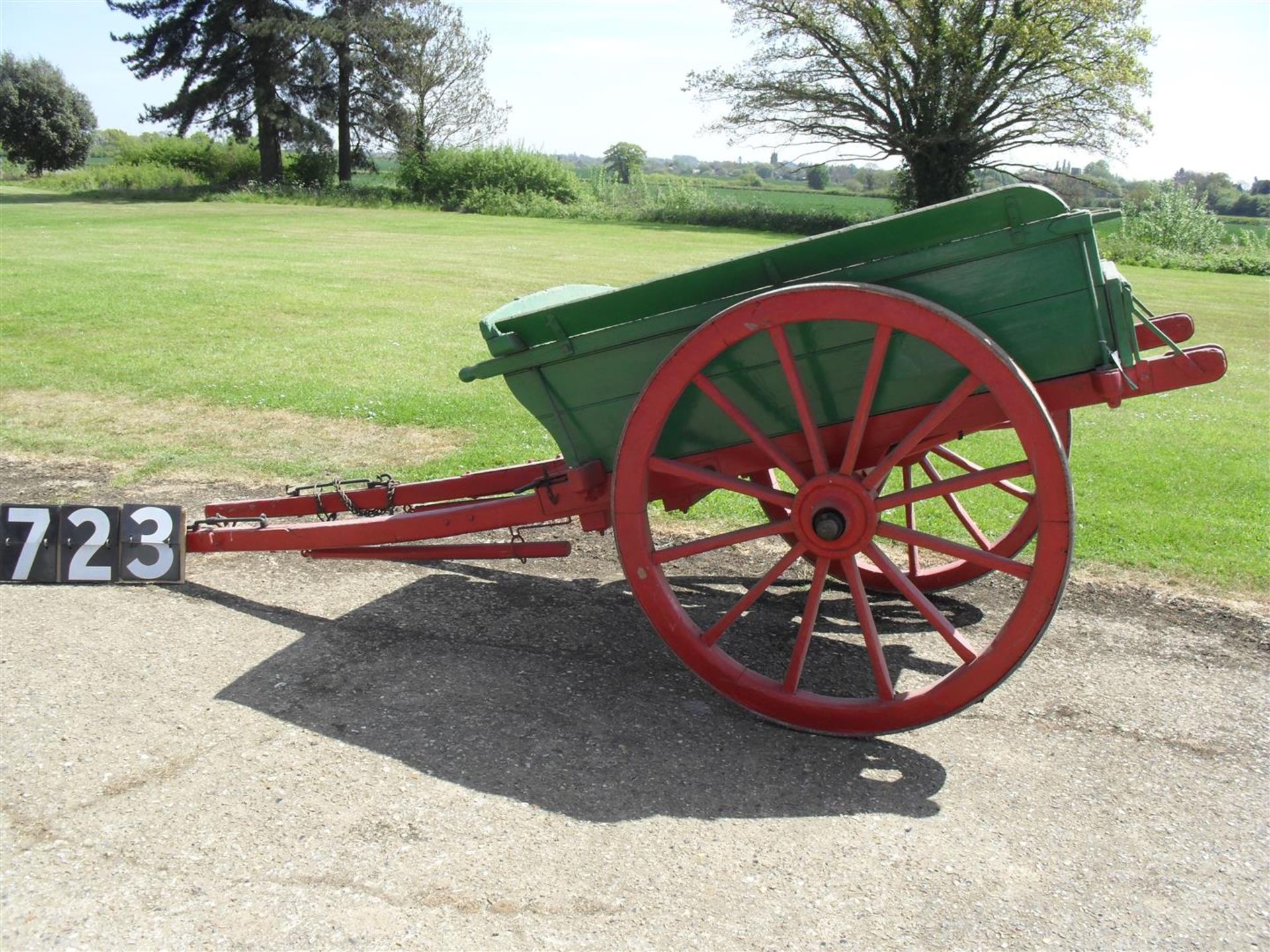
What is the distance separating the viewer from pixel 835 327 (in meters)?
3.19

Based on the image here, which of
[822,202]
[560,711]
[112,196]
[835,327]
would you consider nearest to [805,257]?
[835,327]

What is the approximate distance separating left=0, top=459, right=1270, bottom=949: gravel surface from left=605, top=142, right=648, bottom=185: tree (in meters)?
39.8

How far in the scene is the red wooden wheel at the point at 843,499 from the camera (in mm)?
2924

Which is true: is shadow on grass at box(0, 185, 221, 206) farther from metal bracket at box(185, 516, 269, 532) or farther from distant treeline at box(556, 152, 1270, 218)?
metal bracket at box(185, 516, 269, 532)

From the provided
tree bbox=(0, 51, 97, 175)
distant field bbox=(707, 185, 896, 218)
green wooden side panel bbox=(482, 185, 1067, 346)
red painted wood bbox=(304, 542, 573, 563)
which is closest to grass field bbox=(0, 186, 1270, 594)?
red painted wood bbox=(304, 542, 573, 563)

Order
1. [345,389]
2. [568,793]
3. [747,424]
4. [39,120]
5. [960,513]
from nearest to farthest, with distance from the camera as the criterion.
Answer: [568,793] < [747,424] < [960,513] < [345,389] < [39,120]

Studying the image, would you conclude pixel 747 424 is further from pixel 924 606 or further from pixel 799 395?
pixel 924 606

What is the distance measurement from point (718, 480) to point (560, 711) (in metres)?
0.97

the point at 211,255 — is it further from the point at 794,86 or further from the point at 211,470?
the point at 794,86

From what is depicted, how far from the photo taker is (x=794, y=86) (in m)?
37.9

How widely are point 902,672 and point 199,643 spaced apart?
8.89 ft

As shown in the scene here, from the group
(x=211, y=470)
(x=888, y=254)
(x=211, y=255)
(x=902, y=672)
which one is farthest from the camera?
(x=211, y=255)

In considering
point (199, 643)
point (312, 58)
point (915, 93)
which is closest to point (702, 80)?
point (915, 93)

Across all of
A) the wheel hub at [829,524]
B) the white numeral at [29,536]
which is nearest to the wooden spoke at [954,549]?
the wheel hub at [829,524]
